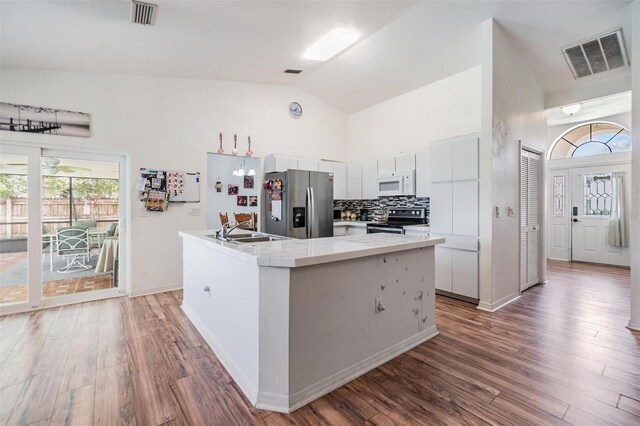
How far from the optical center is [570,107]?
4727 millimetres

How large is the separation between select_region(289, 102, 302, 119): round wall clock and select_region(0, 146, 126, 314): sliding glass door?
9.29 ft

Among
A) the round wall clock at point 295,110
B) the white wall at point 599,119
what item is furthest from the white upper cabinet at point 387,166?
the white wall at point 599,119

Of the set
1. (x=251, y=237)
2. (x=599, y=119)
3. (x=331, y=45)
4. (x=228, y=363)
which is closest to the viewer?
(x=228, y=363)

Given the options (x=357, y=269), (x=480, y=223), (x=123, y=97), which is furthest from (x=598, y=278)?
(x=123, y=97)

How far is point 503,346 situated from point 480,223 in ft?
4.73

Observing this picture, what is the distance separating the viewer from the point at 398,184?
4.83 m

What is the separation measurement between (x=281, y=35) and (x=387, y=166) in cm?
267

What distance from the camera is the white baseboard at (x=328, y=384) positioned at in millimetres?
1779

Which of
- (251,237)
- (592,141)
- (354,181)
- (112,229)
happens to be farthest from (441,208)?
(592,141)

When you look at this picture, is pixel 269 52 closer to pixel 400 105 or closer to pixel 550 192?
pixel 400 105

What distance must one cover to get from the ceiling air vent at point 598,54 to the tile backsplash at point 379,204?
253 centimetres

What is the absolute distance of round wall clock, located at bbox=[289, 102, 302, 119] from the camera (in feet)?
17.7

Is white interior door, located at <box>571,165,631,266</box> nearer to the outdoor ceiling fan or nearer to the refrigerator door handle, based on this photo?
the refrigerator door handle

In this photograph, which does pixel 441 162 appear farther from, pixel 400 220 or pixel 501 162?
pixel 400 220
